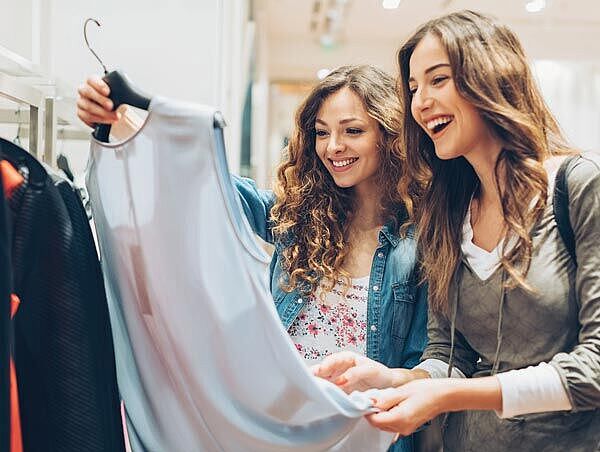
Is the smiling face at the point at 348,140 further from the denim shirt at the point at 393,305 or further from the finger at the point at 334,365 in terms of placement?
the finger at the point at 334,365

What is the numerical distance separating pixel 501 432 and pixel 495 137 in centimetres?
45

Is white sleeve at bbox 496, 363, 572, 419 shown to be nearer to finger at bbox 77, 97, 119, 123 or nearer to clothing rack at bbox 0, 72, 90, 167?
finger at bbox 77, 97, 119, 123

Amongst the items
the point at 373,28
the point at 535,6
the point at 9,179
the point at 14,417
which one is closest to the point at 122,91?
the point at 9,179

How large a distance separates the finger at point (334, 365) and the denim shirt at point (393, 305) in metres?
0.29

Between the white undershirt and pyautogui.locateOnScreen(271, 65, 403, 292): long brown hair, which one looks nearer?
the white undershirt

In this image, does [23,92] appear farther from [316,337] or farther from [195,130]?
[316,337]

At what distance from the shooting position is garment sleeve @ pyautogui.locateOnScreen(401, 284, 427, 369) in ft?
4.72

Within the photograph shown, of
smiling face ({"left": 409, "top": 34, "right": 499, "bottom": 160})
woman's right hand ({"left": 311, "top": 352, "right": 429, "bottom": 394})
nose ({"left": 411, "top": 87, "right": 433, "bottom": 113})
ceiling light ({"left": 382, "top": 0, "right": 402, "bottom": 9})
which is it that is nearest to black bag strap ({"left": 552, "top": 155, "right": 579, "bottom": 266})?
smiling face ({"left": 409, "top": 34, "right": 499, "bottom": 160})

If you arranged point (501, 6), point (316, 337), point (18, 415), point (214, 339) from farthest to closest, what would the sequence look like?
point (501, 6) < point (316, 337) < point (214, 339) < point (18, 415)

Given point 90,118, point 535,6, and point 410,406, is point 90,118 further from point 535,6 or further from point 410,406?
point 535,6

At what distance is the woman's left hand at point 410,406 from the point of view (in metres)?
1.01

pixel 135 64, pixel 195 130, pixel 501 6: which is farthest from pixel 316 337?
pixel 501 6

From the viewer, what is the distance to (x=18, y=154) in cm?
86

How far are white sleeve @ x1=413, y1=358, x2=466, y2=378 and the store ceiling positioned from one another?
3779 mm
